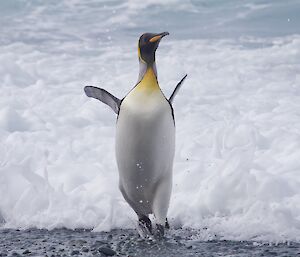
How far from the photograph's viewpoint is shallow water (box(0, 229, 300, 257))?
3613 millimetres

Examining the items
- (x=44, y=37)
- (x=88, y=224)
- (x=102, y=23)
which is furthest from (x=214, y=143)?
(x=102, y=23)

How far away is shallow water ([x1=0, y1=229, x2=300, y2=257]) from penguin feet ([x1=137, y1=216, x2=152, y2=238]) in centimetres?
4

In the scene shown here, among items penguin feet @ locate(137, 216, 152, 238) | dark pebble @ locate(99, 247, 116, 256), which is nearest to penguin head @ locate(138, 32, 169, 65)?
penguin feet @ locate(137, 216, 152, 238)

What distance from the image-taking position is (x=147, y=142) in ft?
12.8

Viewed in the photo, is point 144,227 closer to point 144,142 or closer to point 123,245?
point 123,245

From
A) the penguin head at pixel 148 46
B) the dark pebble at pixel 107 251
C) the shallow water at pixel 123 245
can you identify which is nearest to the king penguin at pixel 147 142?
the penguin head at pixel 148 46

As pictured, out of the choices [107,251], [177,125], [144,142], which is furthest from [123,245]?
[177,125]

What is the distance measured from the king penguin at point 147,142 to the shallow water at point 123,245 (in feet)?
0.44

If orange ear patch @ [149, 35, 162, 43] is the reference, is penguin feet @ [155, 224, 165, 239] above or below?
below

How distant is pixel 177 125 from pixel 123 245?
116 inches

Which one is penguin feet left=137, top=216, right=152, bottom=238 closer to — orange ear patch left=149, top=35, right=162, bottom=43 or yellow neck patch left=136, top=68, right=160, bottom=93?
yellow neck patch left=136, top=68, right=160, bottom=93

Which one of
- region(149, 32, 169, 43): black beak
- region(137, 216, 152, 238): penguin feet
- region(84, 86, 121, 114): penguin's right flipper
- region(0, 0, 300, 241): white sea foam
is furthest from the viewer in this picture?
region(0, 0, 300, 241): white sea foam

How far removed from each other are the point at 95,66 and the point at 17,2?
6.02 metres

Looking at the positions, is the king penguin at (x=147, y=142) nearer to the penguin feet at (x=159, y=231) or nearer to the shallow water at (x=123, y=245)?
the penguin feet at (x=159, y=231)
